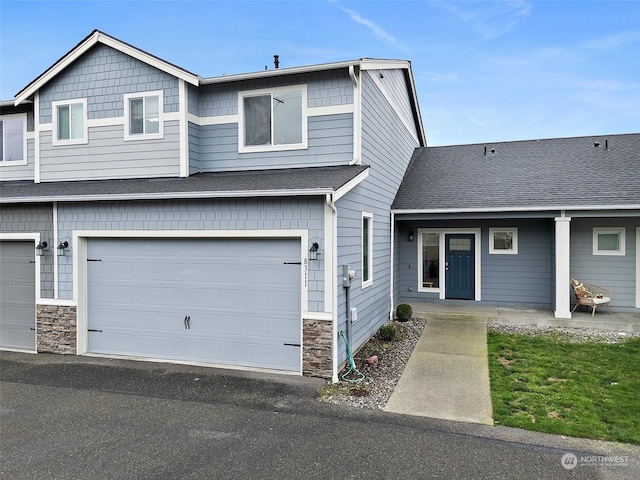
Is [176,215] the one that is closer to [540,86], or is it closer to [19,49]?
[19,49]

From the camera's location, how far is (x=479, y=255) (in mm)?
12102

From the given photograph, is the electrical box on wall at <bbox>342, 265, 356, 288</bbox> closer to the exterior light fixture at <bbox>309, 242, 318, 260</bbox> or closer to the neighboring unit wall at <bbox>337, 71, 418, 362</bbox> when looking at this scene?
the neighboring unit wall at <bbox>337, 71, 418, 362</bbox>

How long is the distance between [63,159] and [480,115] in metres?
23.2

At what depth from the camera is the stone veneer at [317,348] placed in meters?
6.44

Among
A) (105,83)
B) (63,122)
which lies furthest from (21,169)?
(105,83)

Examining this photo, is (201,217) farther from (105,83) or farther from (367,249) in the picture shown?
(105,83)

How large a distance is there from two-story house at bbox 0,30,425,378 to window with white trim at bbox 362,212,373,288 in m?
0.08

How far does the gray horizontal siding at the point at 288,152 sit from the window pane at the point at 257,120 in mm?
253

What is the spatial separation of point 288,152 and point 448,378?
4997 millimetres


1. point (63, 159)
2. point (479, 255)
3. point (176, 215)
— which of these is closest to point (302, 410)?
point (176, 215)

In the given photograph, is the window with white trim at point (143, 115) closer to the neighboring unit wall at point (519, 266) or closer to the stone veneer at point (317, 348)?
the stone veneer at point (317, 348)

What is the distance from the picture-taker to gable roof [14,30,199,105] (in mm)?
8383

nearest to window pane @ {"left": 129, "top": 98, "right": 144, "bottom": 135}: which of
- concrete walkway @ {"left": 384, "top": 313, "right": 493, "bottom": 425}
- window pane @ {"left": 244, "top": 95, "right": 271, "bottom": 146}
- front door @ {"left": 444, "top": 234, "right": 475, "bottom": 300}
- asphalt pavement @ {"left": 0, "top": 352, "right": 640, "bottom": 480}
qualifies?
window pane @ {"left": 244, "top": 95, "right": 271, "bottom": 146}

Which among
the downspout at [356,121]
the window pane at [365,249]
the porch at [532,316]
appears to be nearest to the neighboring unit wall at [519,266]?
the porch at [532,316]
